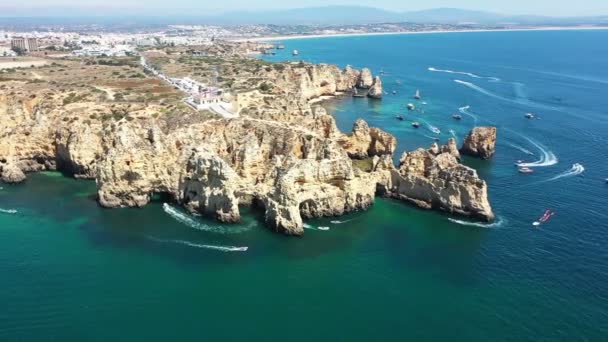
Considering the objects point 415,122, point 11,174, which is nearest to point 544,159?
point 415,122

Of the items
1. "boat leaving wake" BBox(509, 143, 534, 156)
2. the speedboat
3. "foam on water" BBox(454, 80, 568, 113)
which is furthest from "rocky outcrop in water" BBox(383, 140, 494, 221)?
"foam on water" BBox(454, 80, 568, 113)

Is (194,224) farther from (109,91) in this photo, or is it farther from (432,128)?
(432,128)

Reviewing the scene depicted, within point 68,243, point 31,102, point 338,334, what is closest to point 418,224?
point 338,334

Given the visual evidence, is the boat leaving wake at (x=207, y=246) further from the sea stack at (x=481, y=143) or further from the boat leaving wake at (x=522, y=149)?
the boat leaving wake at (x=522, y=149)

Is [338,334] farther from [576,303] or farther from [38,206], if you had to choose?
[38,206]

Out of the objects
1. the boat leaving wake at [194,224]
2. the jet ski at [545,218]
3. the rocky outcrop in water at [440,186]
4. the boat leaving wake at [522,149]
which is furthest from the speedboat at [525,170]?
the boat leaving wake at [194,224]

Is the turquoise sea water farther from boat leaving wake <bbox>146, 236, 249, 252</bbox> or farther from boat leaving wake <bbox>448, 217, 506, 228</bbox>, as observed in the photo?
Result: boat leaving wake <bbox>448, 217, 506, 228</bbox>
